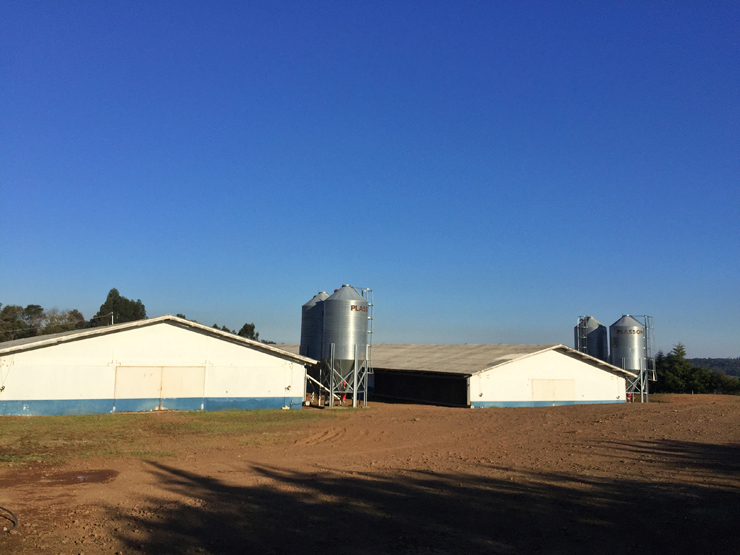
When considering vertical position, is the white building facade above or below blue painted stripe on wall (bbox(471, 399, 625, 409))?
above

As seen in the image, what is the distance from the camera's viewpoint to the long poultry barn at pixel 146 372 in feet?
82.4

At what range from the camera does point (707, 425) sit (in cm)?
2366

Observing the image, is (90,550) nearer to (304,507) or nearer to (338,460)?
(304,507)

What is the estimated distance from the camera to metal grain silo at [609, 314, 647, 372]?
43.3 m

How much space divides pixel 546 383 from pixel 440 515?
2797 cm

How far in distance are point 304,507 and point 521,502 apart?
431cm

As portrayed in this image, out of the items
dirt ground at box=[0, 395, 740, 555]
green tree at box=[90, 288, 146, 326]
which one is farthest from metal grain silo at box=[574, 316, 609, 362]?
green tree at box=[90, 288, 146, 326]

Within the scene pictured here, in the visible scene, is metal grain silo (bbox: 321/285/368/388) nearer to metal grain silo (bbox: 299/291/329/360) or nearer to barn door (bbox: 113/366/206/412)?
metal grain silo (bbox: 299/291/329/360)

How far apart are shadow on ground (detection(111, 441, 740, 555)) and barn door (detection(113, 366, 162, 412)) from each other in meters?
15.0

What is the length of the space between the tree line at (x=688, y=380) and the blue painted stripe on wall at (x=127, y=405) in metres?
46.1

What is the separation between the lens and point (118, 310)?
80562 mm

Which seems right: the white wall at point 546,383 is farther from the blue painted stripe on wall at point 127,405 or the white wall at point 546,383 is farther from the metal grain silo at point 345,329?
the blue painted stripe on wall at point 127,405

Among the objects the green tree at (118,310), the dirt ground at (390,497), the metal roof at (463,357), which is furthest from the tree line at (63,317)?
the dirt ground at (390,497)

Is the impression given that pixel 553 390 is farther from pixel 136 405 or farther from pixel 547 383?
pixel 136 405
